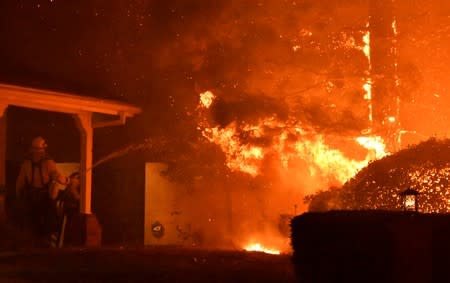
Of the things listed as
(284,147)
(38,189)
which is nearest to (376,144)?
(284,147)

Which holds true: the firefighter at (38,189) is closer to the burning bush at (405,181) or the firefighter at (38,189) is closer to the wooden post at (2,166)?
the wooden post at (2,166)

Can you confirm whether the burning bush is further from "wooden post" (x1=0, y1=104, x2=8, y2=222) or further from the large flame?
"wooden post" (x1=0, y1=104, x2=8, y2=222)

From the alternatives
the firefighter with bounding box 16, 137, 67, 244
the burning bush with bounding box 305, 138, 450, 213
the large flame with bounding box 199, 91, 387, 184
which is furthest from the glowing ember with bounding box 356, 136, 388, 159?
the firefighter with bounding box 16, 137, 67, 244

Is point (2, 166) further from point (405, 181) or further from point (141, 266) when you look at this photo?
point (405, 181)

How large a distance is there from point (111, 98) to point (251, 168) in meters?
3.34

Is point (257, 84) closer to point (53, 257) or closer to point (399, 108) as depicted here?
point (399, 108)

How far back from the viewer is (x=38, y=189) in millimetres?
15789

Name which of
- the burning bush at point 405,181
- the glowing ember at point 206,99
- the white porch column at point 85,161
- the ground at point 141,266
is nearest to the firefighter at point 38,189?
the white porch column at point 85,161

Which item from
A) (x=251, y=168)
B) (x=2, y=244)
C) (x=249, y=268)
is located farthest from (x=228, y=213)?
(x=249, y=268)

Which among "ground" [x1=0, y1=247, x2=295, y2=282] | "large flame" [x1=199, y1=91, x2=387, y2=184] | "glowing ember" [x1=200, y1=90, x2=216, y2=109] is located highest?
"glowing ember" [x1=200, y1=90, x2=216, y2=109]

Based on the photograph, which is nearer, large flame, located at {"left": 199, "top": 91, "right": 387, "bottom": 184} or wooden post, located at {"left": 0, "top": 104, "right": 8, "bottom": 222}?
wooden post, located at {"left": 0, "top": 104, "right": 8, "bottom": 222}

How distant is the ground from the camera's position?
9.59 meters

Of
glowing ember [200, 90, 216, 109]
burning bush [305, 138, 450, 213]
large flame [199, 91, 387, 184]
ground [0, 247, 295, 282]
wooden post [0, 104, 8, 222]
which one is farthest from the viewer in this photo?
glowing ember [200, 90, 216, 109]

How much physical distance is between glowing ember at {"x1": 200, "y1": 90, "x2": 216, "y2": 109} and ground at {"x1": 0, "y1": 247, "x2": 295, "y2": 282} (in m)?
4.09
